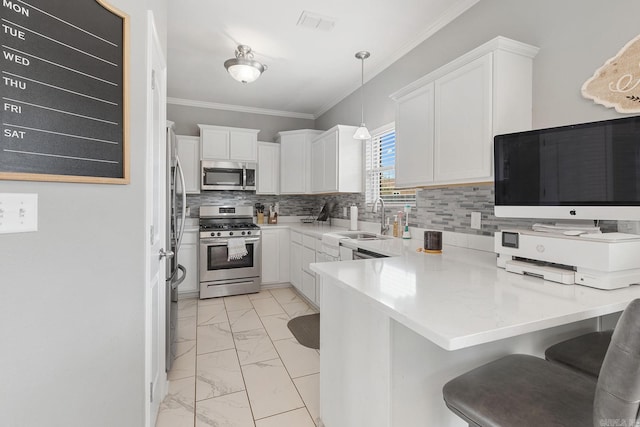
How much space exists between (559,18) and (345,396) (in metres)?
2.39

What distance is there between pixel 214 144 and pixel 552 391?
169 inches

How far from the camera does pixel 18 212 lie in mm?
896

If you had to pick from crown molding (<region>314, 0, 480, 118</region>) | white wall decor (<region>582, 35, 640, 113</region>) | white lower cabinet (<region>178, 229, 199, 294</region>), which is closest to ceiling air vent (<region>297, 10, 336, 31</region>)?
crown molding (<region>314, 0, 480, 118</region>)

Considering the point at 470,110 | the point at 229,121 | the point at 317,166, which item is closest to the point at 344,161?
the point at 317,166

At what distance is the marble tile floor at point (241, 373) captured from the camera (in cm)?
178

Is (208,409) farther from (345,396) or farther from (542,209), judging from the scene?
(542,209)

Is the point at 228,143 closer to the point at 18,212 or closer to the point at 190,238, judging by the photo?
the point at 190,238

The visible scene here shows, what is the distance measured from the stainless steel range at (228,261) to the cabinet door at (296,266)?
464 millimetres

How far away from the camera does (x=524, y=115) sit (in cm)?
183

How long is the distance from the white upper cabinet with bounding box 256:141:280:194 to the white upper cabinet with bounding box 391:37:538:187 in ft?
9.14

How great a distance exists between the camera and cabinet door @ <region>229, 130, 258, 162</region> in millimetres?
4352

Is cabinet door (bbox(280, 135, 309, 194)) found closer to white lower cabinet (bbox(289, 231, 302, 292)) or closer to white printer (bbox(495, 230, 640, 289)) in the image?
white lower cabinet (bbox(289, 231, 302, 292))

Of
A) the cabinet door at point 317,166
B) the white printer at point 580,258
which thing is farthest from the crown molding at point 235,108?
the white printer at point 580,258

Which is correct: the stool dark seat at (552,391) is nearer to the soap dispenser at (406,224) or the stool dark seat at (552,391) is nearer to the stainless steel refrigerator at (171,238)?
the soap dispenser at (406,224)
